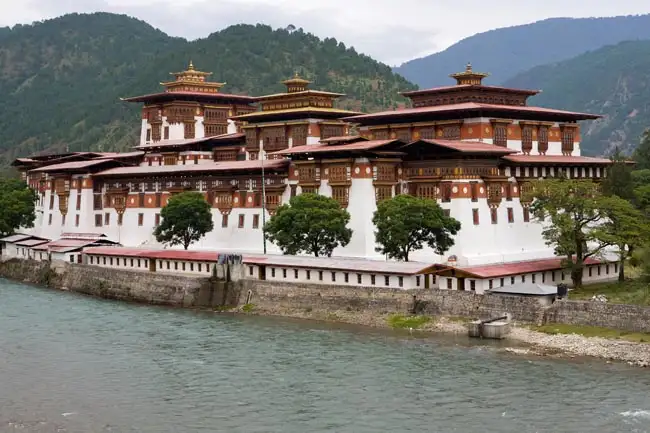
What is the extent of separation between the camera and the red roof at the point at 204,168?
87.8m

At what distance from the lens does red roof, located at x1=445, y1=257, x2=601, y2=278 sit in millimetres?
66688

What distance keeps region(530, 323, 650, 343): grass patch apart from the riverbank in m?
0.45

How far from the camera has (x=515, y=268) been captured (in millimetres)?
70188

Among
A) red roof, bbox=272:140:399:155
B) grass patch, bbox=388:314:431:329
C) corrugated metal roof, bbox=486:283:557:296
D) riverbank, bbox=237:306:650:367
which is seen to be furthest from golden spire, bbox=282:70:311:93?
corrugated metal roof, bbox=486:283:557:296

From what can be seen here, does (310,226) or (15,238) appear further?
(15,238)

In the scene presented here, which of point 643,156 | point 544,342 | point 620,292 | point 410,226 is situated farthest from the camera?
point 643,156

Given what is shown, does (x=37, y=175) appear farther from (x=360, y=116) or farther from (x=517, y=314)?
(x=517, y=314)

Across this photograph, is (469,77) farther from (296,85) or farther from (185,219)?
(185,219)

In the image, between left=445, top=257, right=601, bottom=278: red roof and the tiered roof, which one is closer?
left=445, top=257, right=601, bottom=278: red roof

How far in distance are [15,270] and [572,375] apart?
2506 inches

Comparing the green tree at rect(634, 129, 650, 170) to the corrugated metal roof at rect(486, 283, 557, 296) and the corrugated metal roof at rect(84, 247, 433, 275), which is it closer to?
the corrugated metal roof at rect(84, 247, 433, 275)

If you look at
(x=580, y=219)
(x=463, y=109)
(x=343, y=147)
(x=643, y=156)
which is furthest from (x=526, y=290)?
(x=643, y=156)

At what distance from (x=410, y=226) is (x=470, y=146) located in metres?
9.44

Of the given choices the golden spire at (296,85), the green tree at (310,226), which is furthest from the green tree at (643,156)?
the green tree at (310,226)
